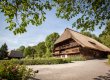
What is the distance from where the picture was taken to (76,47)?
43156 mm

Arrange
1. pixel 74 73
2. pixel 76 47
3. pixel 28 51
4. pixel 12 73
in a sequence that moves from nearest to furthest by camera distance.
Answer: pixel 12 73, pixel 74 73, pixel 76 47, pixel 28 51

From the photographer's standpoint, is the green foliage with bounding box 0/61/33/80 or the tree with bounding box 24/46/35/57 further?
the tree with bounding box 24/46/35/57

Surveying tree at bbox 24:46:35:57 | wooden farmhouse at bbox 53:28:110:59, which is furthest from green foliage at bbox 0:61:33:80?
tree at bbox 24:46:35:57

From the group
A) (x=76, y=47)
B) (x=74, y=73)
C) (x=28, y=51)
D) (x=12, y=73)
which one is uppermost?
(x=28, y=51)

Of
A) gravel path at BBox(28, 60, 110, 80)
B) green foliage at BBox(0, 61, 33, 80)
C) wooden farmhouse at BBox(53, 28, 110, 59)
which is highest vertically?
wooden farmhouse at BBox(53, 28, 110, 59)

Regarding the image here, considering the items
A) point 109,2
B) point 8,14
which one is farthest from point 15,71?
point 109,2

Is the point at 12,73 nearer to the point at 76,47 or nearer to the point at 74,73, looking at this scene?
the point at 74,73

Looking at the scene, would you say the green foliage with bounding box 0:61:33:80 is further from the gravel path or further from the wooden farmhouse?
the wooden farmhouse

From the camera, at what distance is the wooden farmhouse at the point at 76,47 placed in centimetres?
4124

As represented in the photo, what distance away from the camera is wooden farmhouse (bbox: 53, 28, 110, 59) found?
4124 centimetres

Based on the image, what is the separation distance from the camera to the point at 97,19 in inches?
456

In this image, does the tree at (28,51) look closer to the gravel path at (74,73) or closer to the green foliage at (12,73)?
the gravel path at (74,73)

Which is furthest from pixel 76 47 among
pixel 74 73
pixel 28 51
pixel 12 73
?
pixel 28 51

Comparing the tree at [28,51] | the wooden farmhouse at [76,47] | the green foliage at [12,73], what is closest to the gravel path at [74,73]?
the green foliage at [12,73]
